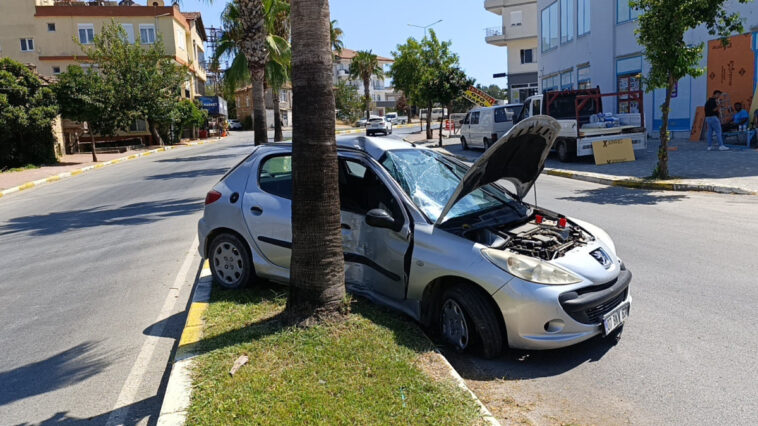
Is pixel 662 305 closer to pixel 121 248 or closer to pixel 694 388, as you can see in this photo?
pixel 694 388

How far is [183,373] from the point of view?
13.7ft

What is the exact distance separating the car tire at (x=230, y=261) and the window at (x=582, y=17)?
2712cm

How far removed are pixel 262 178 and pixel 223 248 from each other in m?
0.86

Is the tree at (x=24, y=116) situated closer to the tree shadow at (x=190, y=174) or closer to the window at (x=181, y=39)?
the tree shadow at (x=190, y=174)

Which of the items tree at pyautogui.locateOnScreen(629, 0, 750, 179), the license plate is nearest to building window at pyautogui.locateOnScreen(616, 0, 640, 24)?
tree at pyautogui.locateOnScreen(629, 0, 750, 179)

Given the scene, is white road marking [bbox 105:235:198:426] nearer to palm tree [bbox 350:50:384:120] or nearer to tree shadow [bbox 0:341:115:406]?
tree shadow [bbox 0:341:115:406]

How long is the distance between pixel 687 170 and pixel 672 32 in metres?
3.65

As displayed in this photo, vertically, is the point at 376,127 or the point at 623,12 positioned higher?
the point at 623,12

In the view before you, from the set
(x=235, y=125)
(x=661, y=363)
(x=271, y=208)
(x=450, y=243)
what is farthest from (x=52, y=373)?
(x=235, y=125)

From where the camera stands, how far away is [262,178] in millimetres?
6285

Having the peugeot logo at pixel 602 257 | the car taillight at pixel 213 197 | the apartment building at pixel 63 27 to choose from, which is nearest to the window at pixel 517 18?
the apartment building at pixel 63 27

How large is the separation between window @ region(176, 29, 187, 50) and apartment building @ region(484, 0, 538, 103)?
28.5 m

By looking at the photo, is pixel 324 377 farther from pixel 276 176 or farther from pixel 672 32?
pixel 672 32

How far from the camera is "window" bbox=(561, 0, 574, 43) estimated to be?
31.2m
